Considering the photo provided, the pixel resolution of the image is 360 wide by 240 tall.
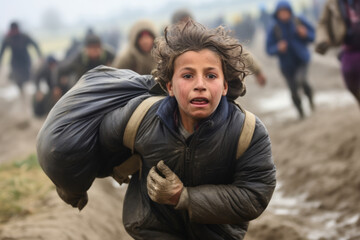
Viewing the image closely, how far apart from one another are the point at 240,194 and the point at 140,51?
4.03 metres

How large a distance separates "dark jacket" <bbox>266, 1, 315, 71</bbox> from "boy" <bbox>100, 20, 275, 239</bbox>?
6067 millimetres

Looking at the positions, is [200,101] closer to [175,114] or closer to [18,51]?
[175,114]

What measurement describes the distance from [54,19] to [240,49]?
7283 cm

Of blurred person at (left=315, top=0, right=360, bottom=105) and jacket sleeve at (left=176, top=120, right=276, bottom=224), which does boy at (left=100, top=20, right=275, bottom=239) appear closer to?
jacket sleeve at (left=176, top=120, right=276, bottom=224)

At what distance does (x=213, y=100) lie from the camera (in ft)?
7.29

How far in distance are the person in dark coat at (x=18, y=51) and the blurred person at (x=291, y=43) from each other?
598 cm

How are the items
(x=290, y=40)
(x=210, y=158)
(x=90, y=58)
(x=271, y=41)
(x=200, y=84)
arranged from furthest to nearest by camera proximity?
1. (x=271, y=41)
2. (x=290, y=40)
3. (x=90, y=58)
4. (x=210, y=158)
5. (x=200, y=84)

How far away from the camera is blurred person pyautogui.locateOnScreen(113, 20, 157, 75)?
584 cm

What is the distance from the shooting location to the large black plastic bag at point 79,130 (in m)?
2.38

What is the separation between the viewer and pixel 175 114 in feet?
7.85

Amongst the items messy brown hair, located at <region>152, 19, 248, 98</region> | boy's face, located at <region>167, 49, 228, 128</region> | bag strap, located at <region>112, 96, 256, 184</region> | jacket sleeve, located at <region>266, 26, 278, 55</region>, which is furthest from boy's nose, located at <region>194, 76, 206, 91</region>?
jacket sleeve, located at <region>266, 26, 278, 55</region>

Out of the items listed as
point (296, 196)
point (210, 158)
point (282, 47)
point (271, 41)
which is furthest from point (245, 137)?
point (271, 41)

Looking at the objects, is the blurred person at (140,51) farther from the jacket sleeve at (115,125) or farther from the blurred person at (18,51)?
the blurred person at (18,51)

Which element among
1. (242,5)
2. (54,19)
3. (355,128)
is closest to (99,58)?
(355,128)
